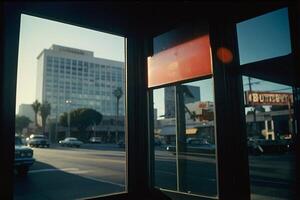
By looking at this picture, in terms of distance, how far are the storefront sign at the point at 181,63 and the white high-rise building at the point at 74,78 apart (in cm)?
10027

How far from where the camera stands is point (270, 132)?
484cm

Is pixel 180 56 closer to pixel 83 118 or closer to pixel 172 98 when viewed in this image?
A: pixel 172 98

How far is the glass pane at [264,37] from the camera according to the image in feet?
15.1

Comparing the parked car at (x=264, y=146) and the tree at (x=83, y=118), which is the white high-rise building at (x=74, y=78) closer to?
the tree at (x=83, y=118)

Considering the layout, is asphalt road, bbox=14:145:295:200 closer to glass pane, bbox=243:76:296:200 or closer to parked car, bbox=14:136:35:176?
glass pane, bbox=243:76:296:200

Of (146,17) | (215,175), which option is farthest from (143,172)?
(146,17)

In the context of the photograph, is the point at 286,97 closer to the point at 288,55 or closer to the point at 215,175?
the point at 288,55

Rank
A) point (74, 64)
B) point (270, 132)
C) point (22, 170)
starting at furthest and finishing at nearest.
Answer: point (74, 64)
point (22, 170)
point (270, 132)

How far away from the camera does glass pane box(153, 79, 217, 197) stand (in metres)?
5.66

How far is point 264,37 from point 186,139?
2.72 meters

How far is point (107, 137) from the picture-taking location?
2566 inches

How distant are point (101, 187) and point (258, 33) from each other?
649 cm

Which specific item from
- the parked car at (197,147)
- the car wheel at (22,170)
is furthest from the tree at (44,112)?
the parked car at (197,147)

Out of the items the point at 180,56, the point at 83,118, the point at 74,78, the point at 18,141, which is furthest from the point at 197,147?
the point at 74,78
